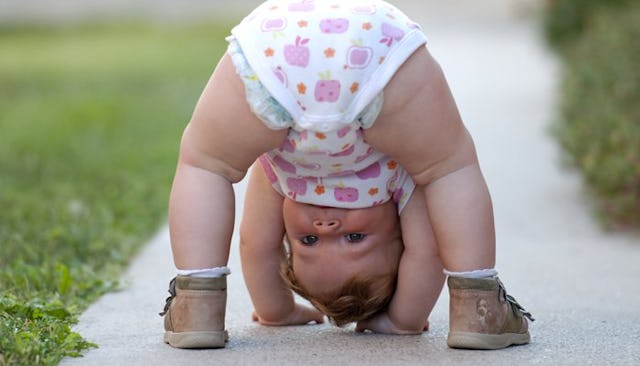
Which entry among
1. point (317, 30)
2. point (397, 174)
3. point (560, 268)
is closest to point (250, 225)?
point (397, 174)

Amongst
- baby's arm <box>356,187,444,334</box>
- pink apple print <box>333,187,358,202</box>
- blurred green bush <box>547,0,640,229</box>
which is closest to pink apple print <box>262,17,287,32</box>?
pink apple print <box>333,187,358,202</box>

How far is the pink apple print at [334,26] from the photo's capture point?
2.96 m

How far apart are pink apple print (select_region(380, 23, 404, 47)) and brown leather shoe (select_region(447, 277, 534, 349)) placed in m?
0.62

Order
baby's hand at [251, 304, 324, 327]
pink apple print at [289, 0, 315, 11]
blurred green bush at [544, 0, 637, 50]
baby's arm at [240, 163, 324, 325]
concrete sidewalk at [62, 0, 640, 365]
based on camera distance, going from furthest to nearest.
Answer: blurred green bush at [544, 0, 637, 50] → baby's hand at [251, 304, 324, 327] → baby's arm at [240, 163, 324, 325] → concrete sidewalk at [62, 0, 640, 365] → pink apple print at [289, 0, 315, 11]

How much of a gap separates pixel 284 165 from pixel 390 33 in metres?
0.44

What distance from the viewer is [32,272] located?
3979mm

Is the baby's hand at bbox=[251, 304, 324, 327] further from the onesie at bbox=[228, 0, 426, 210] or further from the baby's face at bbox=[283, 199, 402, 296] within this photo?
the onesie at bbox=[228, 0, 426, 210]

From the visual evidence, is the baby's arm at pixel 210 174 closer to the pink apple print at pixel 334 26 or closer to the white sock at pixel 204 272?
the white sock at pixel 204 272

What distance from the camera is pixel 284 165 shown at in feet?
10.4

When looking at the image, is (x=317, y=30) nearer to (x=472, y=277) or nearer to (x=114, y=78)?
(x=472, y=277)

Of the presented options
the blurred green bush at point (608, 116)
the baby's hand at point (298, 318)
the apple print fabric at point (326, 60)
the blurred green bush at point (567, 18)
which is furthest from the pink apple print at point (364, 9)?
the blurred green bush at point (567, 18)

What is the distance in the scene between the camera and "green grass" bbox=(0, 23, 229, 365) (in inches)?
145

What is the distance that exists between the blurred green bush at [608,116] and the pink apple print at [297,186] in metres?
2.46

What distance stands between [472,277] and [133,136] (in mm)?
5144
